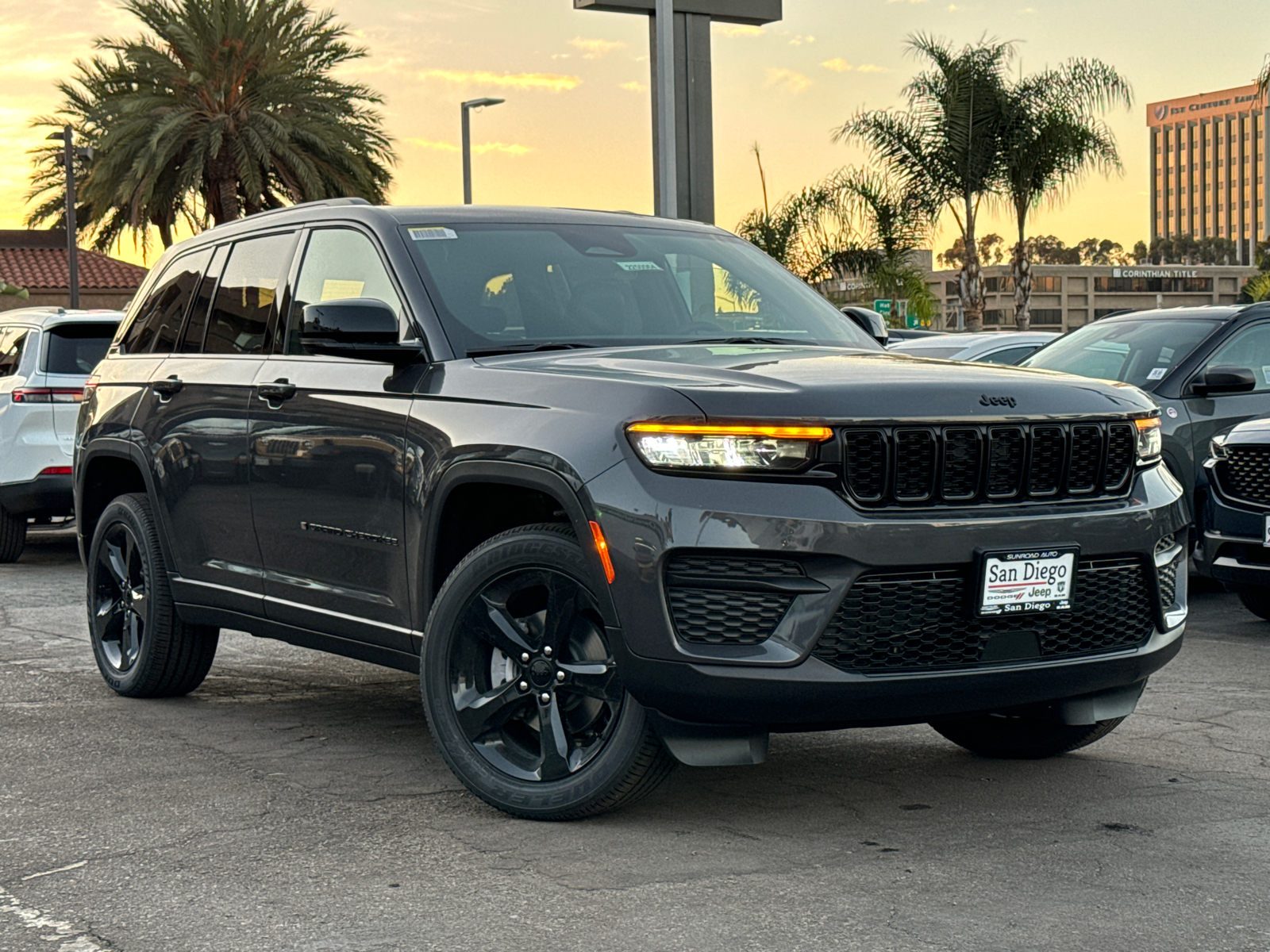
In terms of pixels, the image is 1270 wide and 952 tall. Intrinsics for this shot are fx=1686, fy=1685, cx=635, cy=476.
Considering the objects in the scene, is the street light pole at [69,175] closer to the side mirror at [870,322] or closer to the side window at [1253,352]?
the side window at [1253,352]

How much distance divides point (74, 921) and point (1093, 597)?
8.99ft

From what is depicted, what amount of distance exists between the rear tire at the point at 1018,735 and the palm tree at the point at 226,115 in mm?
27706

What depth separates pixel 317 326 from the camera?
5.26m

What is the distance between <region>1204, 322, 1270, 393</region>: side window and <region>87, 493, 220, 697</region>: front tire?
6288 mm

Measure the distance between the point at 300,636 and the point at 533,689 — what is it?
4.49 ft

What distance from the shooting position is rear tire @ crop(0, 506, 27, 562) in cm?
1269

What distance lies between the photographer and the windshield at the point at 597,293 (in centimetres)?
538

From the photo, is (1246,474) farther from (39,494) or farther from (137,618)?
(39,494)

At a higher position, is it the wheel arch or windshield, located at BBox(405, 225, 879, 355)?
windshield, located at BBox(405, 225, 879, 355)

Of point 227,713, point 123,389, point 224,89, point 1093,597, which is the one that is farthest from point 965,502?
point 224,89

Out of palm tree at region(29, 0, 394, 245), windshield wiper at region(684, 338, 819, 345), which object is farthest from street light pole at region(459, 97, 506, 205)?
windshield wiper at region(684, 338, 819, 345)

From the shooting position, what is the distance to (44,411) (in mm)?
12352

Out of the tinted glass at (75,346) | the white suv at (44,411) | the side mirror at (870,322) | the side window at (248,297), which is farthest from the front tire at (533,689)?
the tinted glass at (75,346)

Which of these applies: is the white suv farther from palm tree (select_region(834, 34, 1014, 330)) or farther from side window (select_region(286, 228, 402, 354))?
palm tree (select_region(834, 34, 1014, 330))
